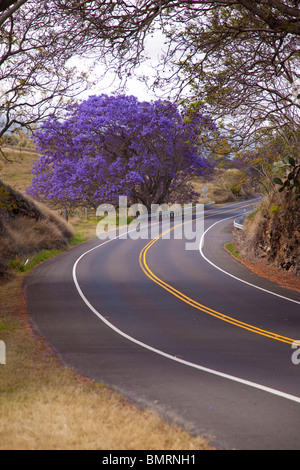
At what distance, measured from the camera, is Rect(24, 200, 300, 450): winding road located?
7.83 m

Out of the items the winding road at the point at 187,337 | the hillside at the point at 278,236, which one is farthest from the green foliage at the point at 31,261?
the hillside at the point at 278,236

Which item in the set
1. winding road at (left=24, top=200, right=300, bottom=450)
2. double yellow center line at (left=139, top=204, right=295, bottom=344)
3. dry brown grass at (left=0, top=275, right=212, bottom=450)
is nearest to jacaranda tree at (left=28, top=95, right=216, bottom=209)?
winding road at (left=24, top=200, right=300, bottom=450)

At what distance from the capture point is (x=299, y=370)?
34.6 ft

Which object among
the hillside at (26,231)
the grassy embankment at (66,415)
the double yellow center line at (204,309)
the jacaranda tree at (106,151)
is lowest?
the double yellow center line at (204,309)

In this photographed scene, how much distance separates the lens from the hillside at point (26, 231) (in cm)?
2796

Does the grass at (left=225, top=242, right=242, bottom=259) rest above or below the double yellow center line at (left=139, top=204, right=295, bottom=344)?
above

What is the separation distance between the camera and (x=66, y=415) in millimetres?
7094

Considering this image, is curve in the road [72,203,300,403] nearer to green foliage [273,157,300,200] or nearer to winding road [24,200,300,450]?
winding road [24,200,300,450]

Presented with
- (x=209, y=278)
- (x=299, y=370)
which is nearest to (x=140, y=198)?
(x=209, y=278)

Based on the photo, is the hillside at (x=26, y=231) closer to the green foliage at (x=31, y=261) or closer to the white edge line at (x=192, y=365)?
the green foliage at (x=31, y=261)

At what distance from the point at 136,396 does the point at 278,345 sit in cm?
556

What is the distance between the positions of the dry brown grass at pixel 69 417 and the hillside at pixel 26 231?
15.6m

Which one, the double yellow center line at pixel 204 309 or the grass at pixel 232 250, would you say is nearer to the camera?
the double yellow center line at pixel 204 309

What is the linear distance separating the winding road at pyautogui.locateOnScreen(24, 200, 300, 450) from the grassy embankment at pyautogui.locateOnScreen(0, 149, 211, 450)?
19.2 inches
